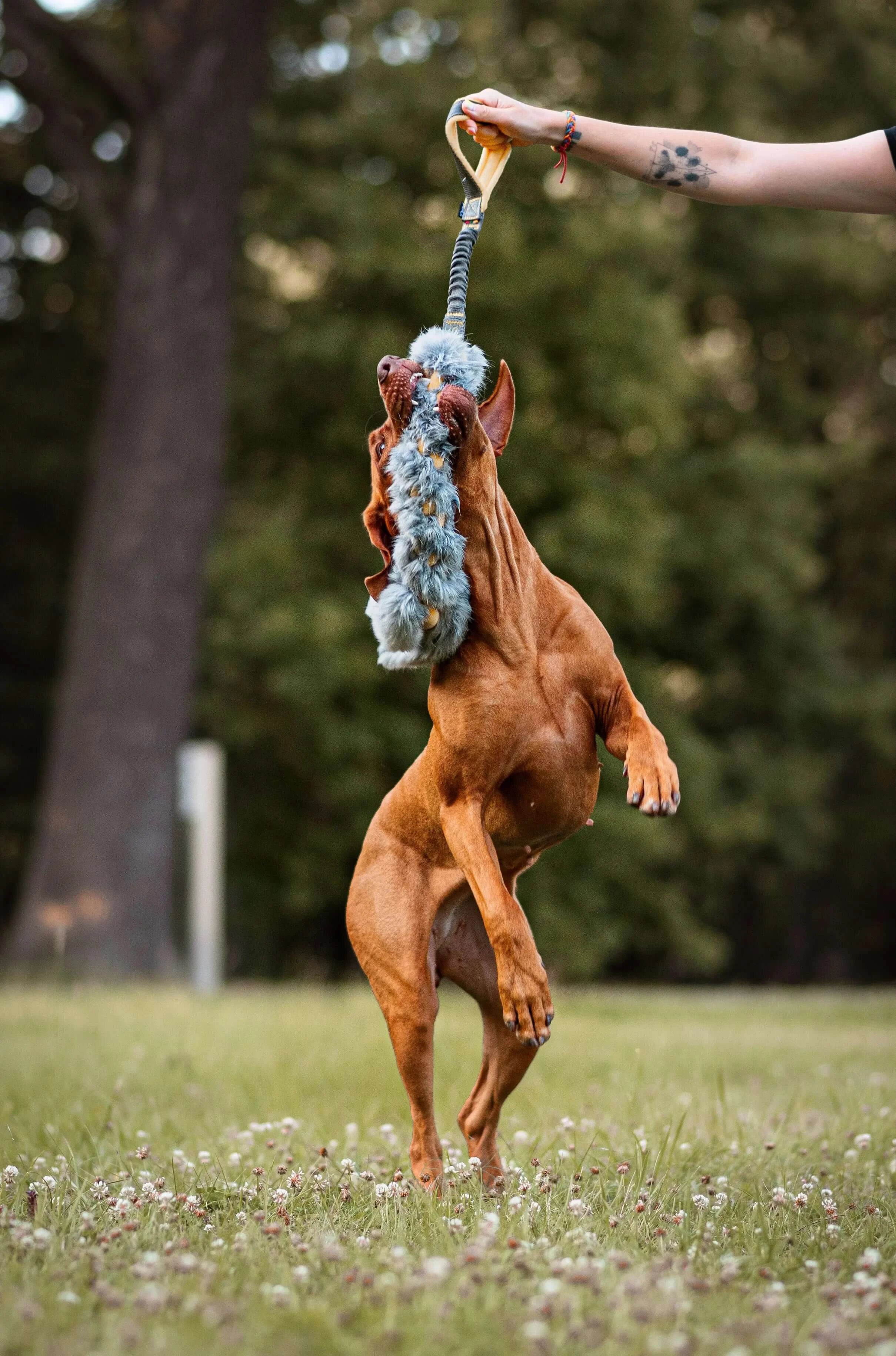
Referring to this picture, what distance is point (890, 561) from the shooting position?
25562 mm

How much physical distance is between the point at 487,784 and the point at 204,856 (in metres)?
8.90

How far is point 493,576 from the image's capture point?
3.62 metres

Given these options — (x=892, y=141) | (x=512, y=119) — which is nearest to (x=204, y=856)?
(x=512, y=119)

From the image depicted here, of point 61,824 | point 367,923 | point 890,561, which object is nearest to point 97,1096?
point 367,923

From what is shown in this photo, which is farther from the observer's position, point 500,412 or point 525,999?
point 500,412

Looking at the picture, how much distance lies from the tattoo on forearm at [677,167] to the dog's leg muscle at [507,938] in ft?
6.18

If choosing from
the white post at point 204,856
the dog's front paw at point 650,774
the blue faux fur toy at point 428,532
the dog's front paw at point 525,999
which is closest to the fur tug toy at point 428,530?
the blue faux fur toy at point 428,532

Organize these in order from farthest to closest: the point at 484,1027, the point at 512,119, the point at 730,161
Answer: the point at 484,1027, the point at 730,161, the point at 512,119

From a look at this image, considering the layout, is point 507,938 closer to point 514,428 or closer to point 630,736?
point 630,736

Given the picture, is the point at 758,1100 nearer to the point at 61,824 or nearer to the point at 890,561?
the point at 61,824

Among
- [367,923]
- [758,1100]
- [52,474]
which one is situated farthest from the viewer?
[52,474]

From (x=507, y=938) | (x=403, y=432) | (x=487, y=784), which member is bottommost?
(x=507, y=938)

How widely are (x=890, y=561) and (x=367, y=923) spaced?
23.5 meters

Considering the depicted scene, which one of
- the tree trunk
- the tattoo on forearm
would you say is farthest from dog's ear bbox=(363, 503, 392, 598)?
the tree trunk
